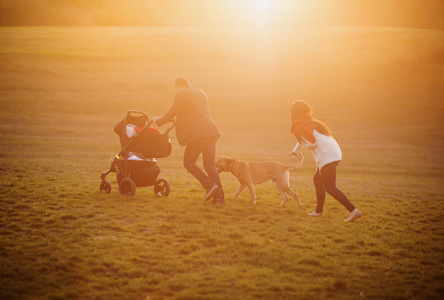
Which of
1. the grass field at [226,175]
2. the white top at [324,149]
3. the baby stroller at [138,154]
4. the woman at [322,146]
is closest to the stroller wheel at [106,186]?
the grass field at [226,175]

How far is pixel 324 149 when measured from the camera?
23.8 ft

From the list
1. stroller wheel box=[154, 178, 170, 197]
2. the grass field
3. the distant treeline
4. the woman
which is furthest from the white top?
the distant treeline

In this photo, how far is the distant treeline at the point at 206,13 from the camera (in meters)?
59.1

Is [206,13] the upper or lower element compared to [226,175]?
upper

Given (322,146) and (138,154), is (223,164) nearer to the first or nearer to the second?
(138,154)

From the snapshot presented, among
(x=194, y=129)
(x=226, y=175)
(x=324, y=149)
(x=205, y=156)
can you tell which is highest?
(x=194, y=129)

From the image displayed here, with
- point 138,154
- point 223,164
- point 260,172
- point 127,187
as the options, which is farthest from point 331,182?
point 127,187

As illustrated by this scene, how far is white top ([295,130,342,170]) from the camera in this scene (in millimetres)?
7223

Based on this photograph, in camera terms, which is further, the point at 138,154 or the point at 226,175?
the point at 226,175

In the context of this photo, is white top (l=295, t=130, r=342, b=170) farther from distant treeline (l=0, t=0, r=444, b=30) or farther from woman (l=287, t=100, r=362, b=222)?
distant treeline (l=0, t=0, r=444, b=30)

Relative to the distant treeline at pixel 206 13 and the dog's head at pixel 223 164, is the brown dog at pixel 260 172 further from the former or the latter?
the distant treeline at pixel 206 13

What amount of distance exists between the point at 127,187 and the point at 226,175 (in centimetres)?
650

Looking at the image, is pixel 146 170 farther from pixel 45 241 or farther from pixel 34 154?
pixel 34 154

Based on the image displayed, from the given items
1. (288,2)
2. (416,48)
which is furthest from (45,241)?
(288,2)
